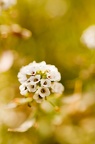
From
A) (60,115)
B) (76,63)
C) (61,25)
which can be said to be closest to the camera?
(60,115)

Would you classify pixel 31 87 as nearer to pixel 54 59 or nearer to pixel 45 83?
pixel 45 83

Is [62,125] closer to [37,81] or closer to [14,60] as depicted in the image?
[14,60]

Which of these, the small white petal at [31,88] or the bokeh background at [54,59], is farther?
the bokeh background at [54,59]

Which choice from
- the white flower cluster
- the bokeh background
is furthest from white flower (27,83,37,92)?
the bokeh background

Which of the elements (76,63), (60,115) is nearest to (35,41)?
(76,63)

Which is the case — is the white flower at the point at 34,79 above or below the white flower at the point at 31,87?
above

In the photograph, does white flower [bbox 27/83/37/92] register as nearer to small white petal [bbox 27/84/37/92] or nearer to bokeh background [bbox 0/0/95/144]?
small white petal [bbox 27/84/37/92]

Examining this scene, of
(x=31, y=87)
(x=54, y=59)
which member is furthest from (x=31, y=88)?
(x=54, y=59)

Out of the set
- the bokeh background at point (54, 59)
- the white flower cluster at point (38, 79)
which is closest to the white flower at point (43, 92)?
the white flower cluster at point (38, 79)

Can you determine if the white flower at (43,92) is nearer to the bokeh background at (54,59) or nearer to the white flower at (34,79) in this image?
the white flower at (34,79)
